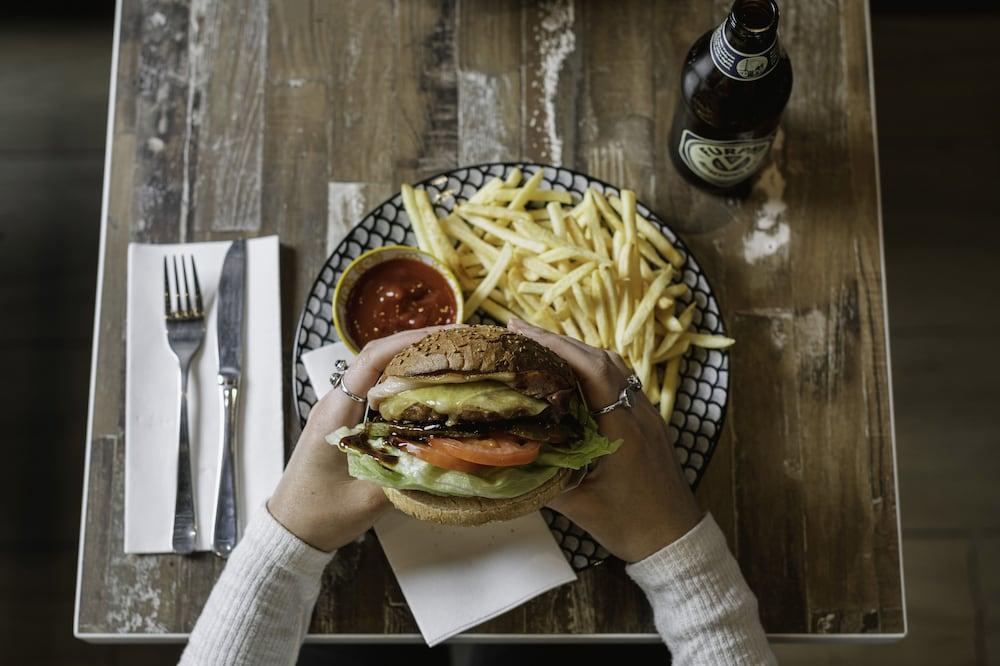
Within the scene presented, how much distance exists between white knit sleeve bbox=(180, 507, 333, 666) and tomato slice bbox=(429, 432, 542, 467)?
0.56 metres

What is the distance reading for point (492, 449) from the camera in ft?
4.77

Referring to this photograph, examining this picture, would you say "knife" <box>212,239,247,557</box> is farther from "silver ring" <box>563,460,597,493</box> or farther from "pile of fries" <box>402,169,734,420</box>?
"silver ring" <box>563,460,597,493</box>

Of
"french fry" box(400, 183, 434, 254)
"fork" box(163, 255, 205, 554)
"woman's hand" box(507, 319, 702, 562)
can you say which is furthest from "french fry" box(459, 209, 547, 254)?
"fork" box(163, 255, 205, 554)

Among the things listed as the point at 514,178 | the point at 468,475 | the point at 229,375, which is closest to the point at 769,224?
the point at 514,178

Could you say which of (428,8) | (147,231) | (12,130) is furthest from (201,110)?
(12,130)

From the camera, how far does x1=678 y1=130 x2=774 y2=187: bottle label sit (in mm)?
1940

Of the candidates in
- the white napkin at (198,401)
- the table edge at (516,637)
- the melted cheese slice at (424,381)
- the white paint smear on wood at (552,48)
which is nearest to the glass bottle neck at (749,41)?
the white paint smear on wood at (552,48)

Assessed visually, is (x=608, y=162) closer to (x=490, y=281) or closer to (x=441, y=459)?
(x=490, y=281)

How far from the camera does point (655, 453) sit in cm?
182

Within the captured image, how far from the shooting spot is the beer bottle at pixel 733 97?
1.70m

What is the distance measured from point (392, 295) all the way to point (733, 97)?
90 cm

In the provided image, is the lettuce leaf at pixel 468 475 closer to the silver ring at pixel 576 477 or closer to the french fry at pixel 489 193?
the silver ring at pixel 576 477

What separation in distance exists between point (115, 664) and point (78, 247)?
1.53m

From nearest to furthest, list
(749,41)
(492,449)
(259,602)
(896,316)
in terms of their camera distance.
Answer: (492,449), (749,41), (259,602), (896,316)
